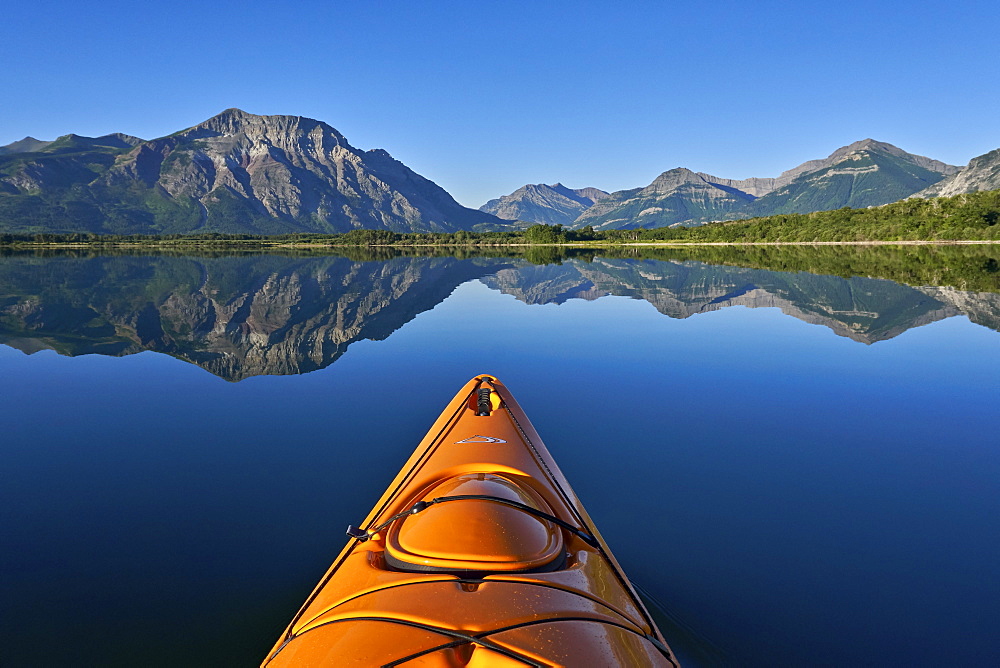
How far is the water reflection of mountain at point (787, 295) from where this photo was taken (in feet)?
72.7

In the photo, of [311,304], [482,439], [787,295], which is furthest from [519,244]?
[482,439]

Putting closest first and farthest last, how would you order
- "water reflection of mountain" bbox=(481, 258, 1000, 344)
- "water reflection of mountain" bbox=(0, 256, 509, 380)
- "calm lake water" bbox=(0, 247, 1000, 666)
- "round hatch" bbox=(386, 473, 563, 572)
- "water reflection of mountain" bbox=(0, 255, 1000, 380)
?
"round hatch" bbox=(386, 473, 563, 572)
"calm lake water" bbox=(0, 247, 1000, 666)
"water reflection of mountain" bbox=(0, 256, 509, 380)
"water reflection of mountain" bbox=(0, 255, 1000, 380)
"water reflection of mountain" bbox=(481, 258, 1000, 344)

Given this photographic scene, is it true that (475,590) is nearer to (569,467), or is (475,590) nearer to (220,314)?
(569,467)

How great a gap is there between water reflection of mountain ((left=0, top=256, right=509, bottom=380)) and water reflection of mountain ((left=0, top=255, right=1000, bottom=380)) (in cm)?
7

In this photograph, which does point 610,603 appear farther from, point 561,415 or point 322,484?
point 561,415

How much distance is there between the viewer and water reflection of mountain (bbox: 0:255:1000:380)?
61.6ft

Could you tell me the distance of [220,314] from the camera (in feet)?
82.9

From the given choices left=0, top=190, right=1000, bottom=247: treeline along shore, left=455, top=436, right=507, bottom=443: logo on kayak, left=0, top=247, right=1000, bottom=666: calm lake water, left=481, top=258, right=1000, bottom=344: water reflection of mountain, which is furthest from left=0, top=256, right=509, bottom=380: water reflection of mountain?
left=0, top=190, right=1000, bottom=247: treeline along shore

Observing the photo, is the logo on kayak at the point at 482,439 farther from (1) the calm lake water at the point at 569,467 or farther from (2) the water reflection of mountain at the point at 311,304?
(2) the water reflection of mountain at the point at 311,304

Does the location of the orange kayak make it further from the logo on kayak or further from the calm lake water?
the calm lake water

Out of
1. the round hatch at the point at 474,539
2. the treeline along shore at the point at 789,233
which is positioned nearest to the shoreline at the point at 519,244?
the treeline along shore at the point at 789,233

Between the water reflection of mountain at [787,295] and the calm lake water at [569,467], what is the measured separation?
32.0 inches

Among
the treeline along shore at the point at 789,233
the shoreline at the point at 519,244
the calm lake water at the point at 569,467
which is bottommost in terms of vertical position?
the calm lake water at the point at 569,467

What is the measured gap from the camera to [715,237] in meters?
115
